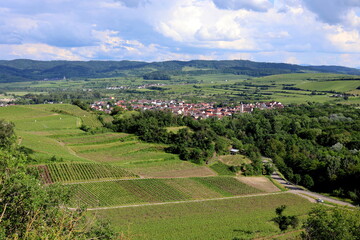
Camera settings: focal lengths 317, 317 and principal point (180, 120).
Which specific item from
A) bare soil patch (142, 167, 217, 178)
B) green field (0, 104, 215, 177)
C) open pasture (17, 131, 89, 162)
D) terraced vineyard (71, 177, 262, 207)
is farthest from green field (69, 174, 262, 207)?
open pasture (17, 131, 89, 162)

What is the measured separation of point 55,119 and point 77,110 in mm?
20660

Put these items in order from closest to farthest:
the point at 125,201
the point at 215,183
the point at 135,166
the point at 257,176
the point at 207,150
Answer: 1. the point at 125,201
2. the point at 215,183
3. the point at 135,166
4. the point at 257,176
5. the point at 207,150

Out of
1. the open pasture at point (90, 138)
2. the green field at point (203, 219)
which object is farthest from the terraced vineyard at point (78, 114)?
the green field at point (203, 219)

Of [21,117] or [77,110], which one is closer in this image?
[21,117]

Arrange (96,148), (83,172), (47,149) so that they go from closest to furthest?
(83,172)
(47,149)
(96,148)

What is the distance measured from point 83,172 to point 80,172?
18.1 inches

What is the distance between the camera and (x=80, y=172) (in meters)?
50.6

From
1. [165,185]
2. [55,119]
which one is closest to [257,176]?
[165,185]

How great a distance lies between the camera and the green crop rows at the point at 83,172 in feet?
159

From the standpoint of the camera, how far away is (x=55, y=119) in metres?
98.5

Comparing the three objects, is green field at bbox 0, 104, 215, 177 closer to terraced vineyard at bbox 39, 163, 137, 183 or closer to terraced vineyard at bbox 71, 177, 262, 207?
terraced vineyard at bbox 39, 163, 137, 183

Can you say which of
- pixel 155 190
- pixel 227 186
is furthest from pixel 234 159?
pixel 155 190

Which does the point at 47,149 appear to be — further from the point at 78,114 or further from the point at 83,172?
the point at 78,114

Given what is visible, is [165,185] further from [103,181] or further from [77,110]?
[77,110]
